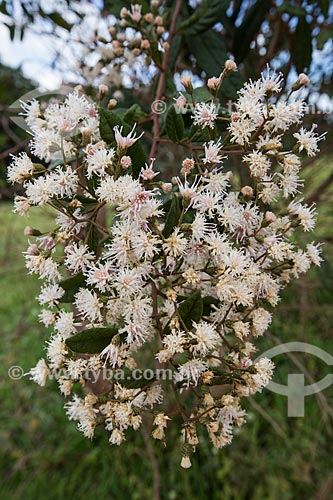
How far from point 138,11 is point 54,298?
594mm

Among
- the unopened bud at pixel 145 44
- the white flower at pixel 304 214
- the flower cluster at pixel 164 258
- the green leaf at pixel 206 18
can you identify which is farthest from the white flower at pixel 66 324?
the green leaf at pixel 206 18

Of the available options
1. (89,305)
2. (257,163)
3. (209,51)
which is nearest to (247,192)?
(257,163)

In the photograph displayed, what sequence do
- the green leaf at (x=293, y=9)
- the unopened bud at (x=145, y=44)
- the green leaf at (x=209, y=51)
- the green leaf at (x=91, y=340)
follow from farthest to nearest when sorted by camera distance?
the green leaf at (x=293, y=9), the green leaf at (x=209, y=51), the unopened bud at (x=145, y=44), the green leaf at (x=91, y=340)

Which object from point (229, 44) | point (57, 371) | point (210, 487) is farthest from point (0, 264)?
point (57, 371)

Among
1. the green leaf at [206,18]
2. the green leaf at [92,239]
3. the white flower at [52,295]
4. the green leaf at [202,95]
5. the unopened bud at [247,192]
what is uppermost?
the green leaf at [206,18]

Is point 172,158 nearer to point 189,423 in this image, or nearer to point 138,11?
point 138,11

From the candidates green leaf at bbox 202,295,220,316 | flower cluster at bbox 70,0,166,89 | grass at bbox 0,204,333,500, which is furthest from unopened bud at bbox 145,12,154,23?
grass at bbox 0,204,333,500

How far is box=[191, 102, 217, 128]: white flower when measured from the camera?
68 centimetres

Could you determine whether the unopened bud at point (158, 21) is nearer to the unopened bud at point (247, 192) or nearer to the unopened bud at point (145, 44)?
the unopened bud at point (145, 44)

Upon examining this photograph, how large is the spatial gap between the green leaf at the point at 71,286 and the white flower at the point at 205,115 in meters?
0.27

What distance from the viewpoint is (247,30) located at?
1184mm

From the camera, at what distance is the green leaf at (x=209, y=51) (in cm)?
102

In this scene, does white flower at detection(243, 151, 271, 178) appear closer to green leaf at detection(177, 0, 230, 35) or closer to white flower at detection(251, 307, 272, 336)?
white flower at detection(251, 307, 272, 336)

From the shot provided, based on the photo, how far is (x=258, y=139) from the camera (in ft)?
2.32
